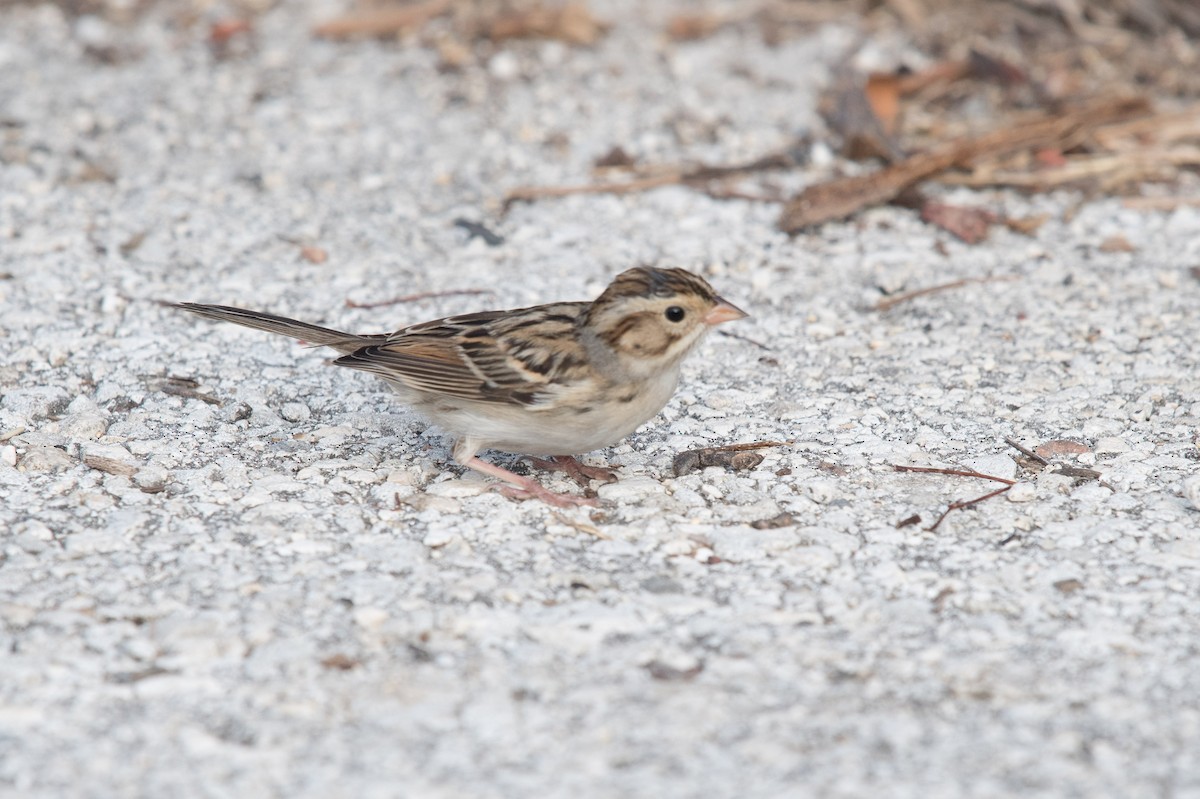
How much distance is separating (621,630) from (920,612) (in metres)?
0.94

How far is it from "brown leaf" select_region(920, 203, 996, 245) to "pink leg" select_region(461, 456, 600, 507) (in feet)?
10.7

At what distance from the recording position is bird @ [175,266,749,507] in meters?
5.32

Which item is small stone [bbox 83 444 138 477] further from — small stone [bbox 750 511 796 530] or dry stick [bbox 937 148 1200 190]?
dry stick [bbox 937 148 1200 190]

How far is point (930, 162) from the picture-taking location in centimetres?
815

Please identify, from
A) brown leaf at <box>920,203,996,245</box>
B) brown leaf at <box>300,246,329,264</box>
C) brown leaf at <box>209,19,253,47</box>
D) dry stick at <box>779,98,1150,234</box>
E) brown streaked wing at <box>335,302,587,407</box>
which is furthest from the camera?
brown leaf at <box>209,19,253,47</box>

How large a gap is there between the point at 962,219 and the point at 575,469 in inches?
126

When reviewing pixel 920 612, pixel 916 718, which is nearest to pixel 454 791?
pixel 916 718

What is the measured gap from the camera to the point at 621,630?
4473 mm

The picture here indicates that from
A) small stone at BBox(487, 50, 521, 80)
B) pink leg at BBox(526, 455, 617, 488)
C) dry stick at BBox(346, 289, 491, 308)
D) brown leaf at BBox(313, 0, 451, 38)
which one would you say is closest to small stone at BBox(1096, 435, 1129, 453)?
pink leg at BBox(526, 455, 617, 488)

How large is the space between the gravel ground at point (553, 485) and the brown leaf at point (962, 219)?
8 centimetres

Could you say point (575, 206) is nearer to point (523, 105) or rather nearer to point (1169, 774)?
point (523, 105)

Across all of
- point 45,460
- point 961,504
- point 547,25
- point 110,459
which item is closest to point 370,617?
point 110,459

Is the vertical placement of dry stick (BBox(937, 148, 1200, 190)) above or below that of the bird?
below

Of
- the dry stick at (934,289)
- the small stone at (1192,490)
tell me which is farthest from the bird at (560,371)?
the dry stick at (934,289)
